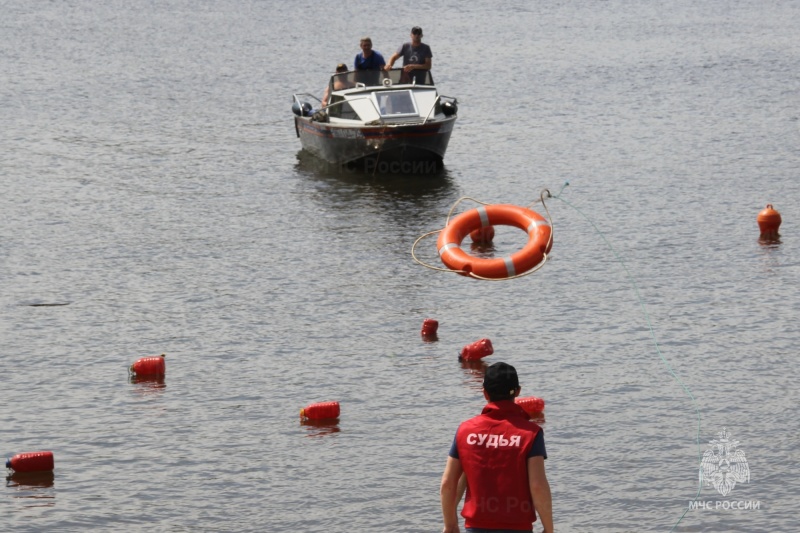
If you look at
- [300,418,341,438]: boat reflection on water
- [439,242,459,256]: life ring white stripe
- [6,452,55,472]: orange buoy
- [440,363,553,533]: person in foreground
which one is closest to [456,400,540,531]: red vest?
[440,363,553,533]: person in foreground

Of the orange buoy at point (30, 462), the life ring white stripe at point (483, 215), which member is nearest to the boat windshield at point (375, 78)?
the life ring white stripe at point (483, 215)

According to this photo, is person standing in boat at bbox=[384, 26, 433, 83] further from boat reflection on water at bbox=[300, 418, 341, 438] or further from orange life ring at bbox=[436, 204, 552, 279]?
boat reflection on water at bbox=[300, 418, 341, 438]

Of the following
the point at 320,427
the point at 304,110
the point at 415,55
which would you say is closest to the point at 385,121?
the point at 415,55

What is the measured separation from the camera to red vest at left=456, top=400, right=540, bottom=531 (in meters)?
7.85

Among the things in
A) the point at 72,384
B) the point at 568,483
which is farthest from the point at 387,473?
the point at 72,384

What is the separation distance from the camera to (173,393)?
14906 millimetres

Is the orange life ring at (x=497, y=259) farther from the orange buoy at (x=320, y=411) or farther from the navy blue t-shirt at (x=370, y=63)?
the navy blue t-shirt at (x=370, y=63)

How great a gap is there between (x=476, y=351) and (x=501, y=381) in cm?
796

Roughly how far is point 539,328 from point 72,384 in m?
6.18

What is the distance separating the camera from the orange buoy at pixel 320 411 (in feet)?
45.8

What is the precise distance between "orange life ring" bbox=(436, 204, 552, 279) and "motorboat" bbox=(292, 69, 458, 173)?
11.4m

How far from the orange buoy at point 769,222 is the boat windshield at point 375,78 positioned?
345 inches

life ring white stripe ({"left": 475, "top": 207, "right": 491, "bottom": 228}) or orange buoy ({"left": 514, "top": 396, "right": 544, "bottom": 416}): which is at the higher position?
life ring white stripe ({"left": 475, "top": 207, "right": 491, "bottom": 228})

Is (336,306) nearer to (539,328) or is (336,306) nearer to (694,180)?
(539,328)
